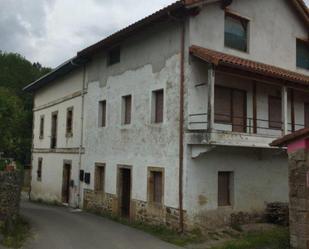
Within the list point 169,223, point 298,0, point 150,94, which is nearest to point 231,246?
point 169,223

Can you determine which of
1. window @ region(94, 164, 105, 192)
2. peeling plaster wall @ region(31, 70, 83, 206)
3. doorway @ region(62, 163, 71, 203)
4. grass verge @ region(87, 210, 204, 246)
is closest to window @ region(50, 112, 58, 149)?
peeling plaster wall @ region(31, 70, 83, 206)

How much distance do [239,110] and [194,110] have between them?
6.91 feet

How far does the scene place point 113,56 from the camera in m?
17.8

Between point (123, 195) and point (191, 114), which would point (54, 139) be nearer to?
point (123, 195)

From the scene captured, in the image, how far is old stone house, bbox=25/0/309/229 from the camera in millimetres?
13195

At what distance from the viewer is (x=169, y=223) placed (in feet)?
44.4

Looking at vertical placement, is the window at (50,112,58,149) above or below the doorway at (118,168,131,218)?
above

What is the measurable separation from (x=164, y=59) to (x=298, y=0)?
6.91m

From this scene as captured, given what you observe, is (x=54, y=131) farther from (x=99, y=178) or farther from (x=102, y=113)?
(x=99, y=178)

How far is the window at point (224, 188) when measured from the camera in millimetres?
14070

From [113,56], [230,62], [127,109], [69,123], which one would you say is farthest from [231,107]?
[69,123]

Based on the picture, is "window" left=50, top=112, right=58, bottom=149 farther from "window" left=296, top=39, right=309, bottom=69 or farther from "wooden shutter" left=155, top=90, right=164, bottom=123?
"window" left=296, top=39, right=309, bottom=69

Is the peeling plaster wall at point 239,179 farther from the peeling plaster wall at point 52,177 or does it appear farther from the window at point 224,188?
the peeling plaster wall at point 52,177

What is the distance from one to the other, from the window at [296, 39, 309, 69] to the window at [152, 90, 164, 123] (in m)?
6.87
